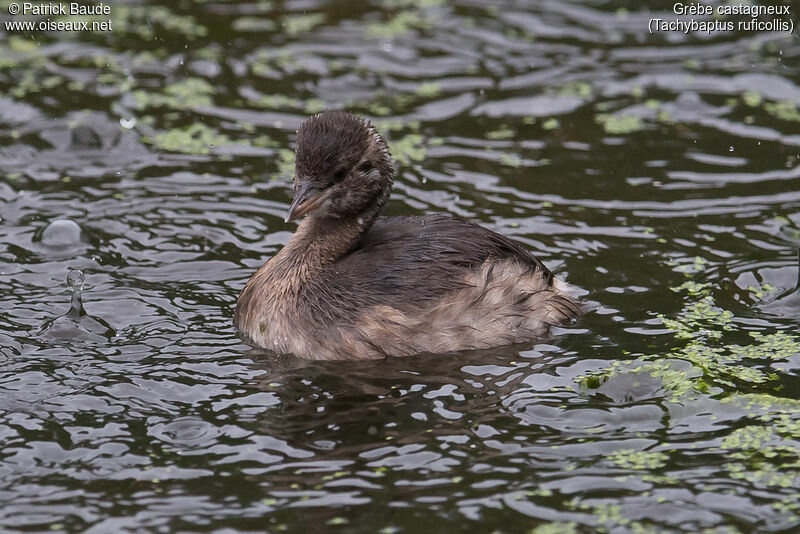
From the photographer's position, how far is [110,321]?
7.80 m

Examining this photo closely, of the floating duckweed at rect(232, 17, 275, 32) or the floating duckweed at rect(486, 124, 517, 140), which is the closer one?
the floating duckweed at rect(486, 124, 517, 140)

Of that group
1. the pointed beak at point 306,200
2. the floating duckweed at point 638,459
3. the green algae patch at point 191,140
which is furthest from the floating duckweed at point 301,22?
the floating duckweed at point 638,459

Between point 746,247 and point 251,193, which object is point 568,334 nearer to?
point 746,247

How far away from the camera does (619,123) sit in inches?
431

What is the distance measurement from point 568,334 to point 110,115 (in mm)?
5299

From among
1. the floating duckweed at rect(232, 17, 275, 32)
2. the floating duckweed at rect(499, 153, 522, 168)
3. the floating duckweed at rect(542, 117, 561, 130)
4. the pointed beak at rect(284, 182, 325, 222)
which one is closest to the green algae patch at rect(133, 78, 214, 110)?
the floating duckweed at rect(232, 17, 275, 32)

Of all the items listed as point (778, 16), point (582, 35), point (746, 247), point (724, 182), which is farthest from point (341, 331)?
point (778, 16)

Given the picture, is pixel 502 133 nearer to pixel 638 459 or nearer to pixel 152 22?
pixel 152 22

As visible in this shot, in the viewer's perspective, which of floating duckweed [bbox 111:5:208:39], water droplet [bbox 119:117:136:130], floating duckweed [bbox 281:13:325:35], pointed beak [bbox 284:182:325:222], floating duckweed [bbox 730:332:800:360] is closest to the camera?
floating duckweed [bbox 730:332:800:360]

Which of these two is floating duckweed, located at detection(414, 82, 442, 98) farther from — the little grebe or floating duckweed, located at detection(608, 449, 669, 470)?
floating duckweed, located at detection(608, 449, 669, 470)

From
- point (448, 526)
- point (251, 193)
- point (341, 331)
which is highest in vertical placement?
point (251, 193)

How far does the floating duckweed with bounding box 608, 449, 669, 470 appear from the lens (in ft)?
20.1

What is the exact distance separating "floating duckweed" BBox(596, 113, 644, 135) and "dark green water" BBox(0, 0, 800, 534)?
28 millimetres

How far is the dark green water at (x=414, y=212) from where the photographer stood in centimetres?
594
